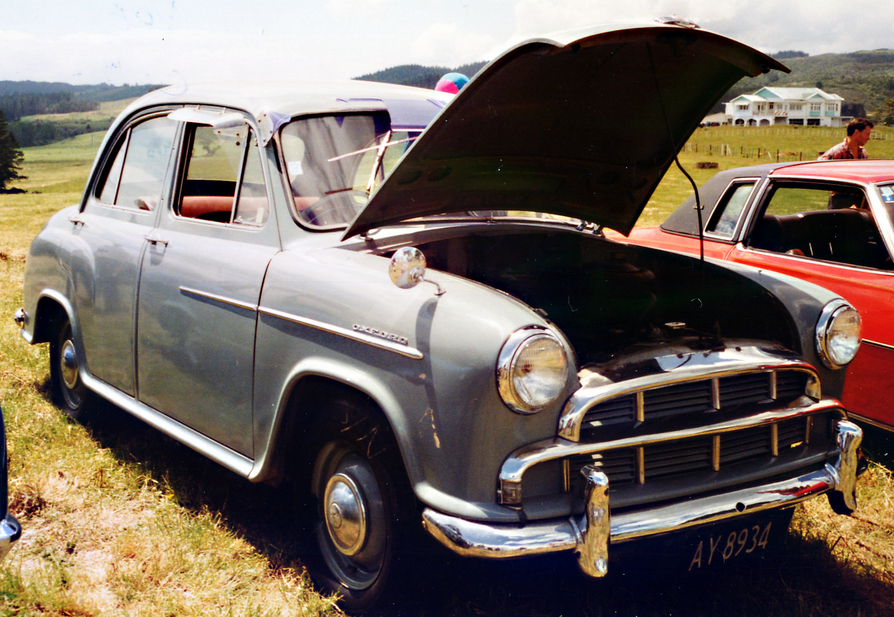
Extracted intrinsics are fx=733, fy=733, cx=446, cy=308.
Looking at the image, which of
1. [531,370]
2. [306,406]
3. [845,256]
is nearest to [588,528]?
[531,370]

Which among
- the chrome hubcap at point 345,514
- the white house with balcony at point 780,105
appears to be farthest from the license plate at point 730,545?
the white house with balcony at point 780,105

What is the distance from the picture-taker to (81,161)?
56.9m

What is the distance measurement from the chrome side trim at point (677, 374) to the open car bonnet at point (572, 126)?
3.04 feet

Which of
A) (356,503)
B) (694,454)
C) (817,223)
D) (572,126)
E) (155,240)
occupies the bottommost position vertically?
(356,503)

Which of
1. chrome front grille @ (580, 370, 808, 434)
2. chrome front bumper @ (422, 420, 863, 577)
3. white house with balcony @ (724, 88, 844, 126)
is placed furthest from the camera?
white house with balcony @ (724, 88, 844, 126)

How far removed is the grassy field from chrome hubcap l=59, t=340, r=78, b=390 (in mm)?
299

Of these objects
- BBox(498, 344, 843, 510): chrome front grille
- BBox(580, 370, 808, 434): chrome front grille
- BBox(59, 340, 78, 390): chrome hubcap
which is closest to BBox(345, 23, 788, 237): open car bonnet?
BBox(498, 344, 843, 510): chrome front grille

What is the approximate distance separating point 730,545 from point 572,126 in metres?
1.64

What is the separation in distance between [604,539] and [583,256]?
5.17 ft

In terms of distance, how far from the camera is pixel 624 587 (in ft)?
8.78

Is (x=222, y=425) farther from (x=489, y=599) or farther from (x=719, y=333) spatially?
(x=719, y=333)

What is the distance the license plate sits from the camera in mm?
2279

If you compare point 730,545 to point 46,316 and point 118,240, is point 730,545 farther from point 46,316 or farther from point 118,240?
point 46,316

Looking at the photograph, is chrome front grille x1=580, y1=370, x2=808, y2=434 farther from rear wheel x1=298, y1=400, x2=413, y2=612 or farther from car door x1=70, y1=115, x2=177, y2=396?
car door x1=70, y1=115, x2=177, y2=396
